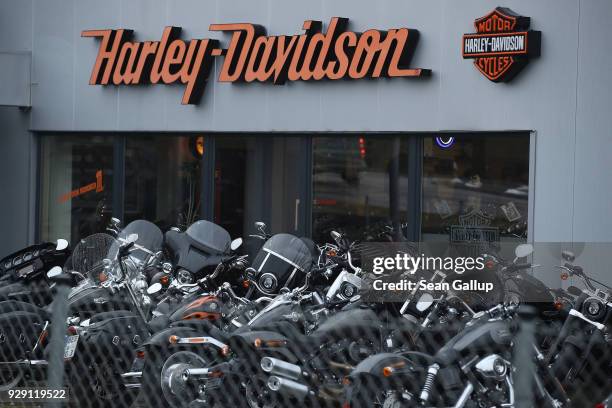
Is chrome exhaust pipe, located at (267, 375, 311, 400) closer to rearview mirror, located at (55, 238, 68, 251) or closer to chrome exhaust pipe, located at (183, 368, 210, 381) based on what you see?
chrome exhaust pipe, located at (183, 368, 210, 381)

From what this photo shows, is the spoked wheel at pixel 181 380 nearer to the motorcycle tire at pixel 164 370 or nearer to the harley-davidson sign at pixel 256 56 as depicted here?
the motorcycle tire at pixel 164 370

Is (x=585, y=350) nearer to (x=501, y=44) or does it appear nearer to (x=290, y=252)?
(x=290, y=252)

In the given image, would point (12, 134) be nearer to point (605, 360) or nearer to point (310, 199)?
point (310, 199)

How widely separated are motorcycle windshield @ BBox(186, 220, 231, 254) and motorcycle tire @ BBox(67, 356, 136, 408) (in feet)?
7.79

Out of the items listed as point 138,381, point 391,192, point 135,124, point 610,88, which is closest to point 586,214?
point 610,88

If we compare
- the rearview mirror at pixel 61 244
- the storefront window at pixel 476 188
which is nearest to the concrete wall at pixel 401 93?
the storefront window at pixel 476 188

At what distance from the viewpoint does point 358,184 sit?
12570 millimetres

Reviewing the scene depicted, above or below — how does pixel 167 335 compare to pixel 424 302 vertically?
below

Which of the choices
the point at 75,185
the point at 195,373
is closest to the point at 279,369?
the point at 195,373

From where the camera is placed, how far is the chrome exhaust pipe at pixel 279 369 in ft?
22.2

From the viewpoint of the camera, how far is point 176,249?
1029 cm

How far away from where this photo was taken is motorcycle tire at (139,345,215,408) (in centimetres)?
722

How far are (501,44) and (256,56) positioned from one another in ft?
10.7

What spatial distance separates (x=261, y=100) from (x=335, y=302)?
5.31 meters
